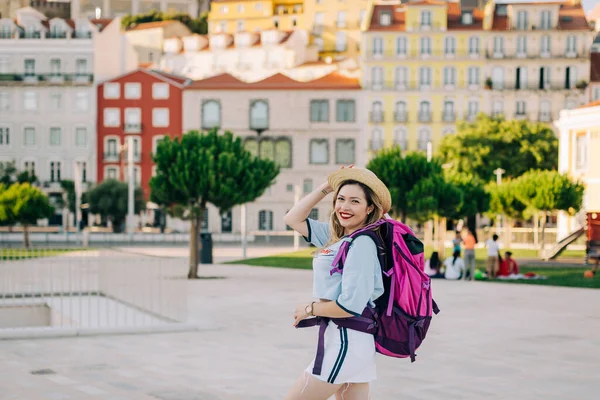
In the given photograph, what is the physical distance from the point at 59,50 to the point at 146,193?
1234 cm

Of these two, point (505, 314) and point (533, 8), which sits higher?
point (533, 8)

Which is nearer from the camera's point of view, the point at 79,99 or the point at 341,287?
the point at 341,287

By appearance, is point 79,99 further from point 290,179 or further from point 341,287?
point 341,287

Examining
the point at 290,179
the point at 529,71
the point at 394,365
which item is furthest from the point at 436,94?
the point at 394,365

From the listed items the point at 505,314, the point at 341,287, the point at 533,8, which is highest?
the point at 533,8

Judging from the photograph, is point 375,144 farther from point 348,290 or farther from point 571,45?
point 348,290

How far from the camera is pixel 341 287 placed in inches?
204

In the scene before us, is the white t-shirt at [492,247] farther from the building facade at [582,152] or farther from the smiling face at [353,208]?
the building facade at [582,152]

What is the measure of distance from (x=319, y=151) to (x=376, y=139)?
13.8ft

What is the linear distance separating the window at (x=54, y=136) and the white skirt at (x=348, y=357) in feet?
241

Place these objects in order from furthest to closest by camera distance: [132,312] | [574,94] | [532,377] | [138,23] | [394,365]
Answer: [138,23] < [574,94] < [132,312] < [394,365] < [532,377]

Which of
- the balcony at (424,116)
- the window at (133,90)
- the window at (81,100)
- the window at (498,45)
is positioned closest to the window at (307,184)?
the balcony at (424,116)

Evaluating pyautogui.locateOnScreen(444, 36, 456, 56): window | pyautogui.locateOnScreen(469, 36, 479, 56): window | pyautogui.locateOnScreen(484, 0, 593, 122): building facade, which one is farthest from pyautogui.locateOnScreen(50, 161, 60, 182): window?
pyautogui.locateOnScreen(484, 0, 593, 122): building facade

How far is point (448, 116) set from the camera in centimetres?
7488
